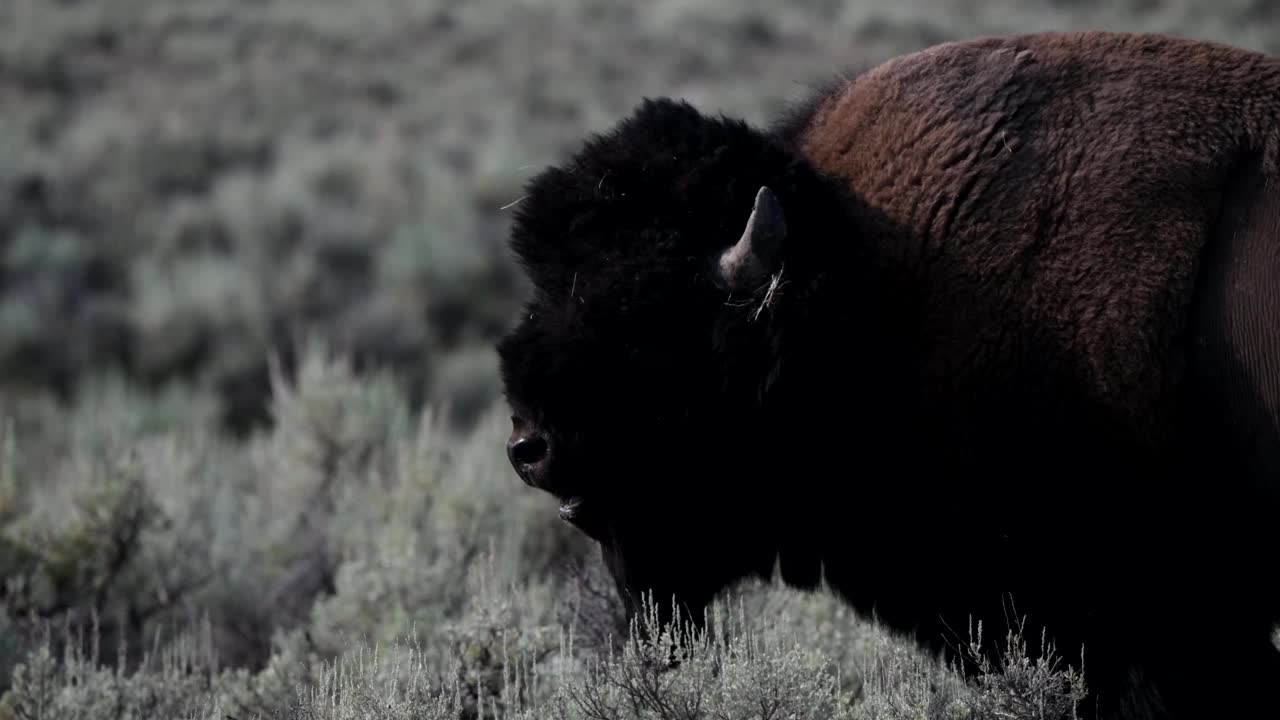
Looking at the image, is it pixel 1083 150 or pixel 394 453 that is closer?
pixel 1083 150

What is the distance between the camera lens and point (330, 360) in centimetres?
1344

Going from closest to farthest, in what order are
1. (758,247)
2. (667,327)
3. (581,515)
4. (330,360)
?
1. (758,247)
2. (667,327)
3. (581,515)
4. (330,360)

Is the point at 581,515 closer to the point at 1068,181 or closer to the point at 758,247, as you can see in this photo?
the point at 758,247

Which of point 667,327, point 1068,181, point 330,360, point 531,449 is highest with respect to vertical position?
point 330,360

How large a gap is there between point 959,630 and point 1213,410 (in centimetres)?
84

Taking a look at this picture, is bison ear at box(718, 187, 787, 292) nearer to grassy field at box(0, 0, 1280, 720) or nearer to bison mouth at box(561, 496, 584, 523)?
bison mouth at box(561, 496, 584, 523)

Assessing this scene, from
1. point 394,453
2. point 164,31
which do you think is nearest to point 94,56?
point 164,31

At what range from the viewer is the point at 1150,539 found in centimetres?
328

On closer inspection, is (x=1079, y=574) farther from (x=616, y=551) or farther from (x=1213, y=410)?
(x=616, y=551)

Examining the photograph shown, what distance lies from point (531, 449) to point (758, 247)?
2.46 ft

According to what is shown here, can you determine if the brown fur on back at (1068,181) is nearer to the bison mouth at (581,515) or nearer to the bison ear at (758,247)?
the bison ear at (758,247)

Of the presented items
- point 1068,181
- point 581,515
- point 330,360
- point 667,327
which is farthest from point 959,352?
point 330,360

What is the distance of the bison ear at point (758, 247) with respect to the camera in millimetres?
3322

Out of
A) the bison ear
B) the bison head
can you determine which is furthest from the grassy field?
the bison ear
